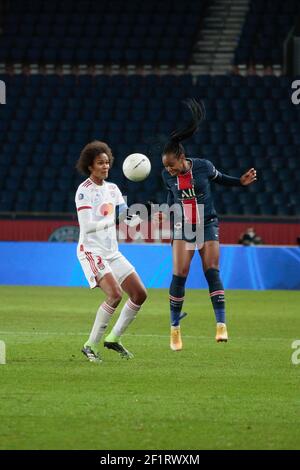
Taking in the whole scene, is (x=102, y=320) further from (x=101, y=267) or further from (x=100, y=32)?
(x=100, y=32)

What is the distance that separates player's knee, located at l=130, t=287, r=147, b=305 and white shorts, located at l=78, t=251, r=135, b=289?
18 centimetres

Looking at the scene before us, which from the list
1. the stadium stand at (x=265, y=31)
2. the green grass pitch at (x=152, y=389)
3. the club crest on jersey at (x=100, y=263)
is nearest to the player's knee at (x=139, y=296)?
the club crest on jersey at (x=100, y=263)

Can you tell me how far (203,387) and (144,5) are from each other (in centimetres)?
2809

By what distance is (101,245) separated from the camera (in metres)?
11.1

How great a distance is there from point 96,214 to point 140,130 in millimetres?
19765

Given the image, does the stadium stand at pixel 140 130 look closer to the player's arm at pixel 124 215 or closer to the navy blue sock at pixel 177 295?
the navy blue sock at pixel 177 295

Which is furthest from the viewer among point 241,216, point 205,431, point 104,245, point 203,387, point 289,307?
point 241,216

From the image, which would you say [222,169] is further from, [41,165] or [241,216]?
[41,165]

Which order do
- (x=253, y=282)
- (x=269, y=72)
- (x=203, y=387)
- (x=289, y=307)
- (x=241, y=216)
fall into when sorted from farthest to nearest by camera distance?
(x=269, y=72) < (x=241, y=216) < (x=253, y=282) < (x=289, y=307) < (x=203, y=387)

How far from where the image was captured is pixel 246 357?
11.7 metres

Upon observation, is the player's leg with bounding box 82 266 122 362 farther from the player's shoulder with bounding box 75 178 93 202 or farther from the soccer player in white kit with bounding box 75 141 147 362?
the player's shoulder with bounding box 75 178 93 202

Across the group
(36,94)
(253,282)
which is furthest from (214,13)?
(253,282)

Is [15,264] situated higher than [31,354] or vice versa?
[15,264]

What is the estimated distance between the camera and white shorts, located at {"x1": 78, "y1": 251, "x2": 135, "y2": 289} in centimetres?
1098
